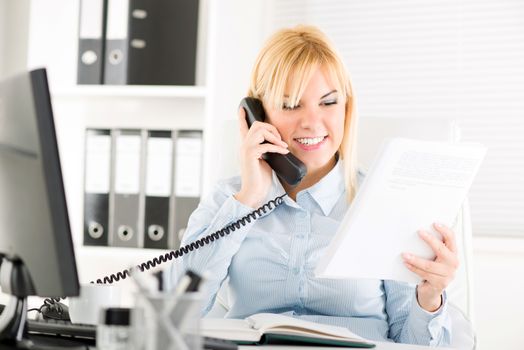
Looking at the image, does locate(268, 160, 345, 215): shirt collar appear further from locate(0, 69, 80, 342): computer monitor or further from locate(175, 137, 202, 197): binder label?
locate(0, 69, 80, 342): computer monitor

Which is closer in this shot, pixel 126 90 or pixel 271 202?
pixel 271 202

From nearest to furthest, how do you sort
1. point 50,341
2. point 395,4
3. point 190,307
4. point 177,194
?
1. point 190,307
2. point 50,341
3. point 177,194
4. point 395,4

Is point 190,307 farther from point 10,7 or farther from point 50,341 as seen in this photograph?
point 10,7

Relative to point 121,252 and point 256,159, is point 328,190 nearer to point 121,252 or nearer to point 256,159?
point 256,159

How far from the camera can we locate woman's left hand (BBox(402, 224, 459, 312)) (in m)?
1.40

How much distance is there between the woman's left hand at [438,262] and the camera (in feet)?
4.60

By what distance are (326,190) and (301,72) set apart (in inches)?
10.2

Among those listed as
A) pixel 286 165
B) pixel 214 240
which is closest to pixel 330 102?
pixel 286 165

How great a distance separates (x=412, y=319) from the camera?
158 cm

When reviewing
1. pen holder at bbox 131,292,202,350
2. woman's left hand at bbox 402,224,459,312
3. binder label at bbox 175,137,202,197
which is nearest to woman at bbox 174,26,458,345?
woman's left hand at bbox 402,224,459,312

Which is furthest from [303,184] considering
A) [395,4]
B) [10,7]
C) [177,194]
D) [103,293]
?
[10,7]

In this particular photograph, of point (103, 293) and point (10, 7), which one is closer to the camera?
point (103, 293)

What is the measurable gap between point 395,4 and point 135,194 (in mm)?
1095

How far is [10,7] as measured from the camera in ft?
9.80
